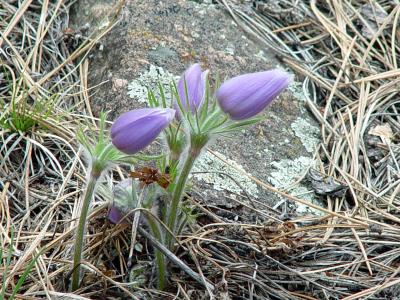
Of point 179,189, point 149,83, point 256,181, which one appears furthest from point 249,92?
point 149,83

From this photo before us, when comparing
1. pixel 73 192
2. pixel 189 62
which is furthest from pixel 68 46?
pixel 73 192

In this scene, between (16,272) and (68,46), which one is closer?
(16,272)

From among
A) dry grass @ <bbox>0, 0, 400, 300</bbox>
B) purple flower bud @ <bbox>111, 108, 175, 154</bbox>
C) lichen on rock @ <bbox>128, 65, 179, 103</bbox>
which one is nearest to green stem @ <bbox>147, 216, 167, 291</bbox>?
dry grass @ <bbox>0, 0, 400, 300</bbox>

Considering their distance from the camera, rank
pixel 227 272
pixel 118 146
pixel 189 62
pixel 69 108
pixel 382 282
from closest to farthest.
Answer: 1. pixel 118 146
2. pixel 227 272
3. pixel 382 282
4. pixel 69 108
5. pixel 189 62

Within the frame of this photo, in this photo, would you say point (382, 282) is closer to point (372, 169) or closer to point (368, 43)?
point (372, 169)

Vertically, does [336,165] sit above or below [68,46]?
below

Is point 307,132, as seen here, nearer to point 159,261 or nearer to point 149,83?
point 149,83

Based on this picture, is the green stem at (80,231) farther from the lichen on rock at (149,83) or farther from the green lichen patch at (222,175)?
the lichen on rock at (149,83)
